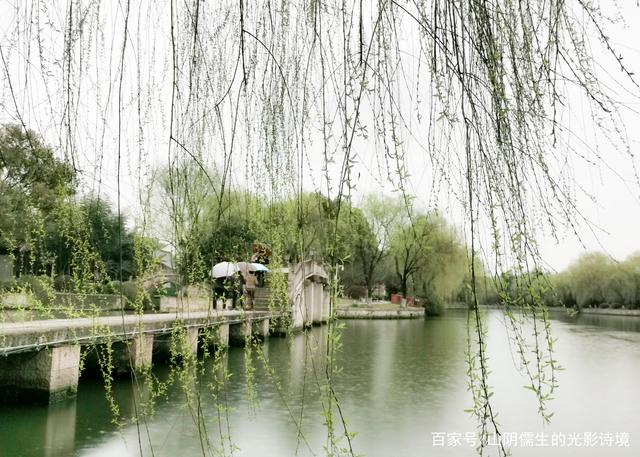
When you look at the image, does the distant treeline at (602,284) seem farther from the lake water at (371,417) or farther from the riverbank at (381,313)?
the lake water at (371,417)

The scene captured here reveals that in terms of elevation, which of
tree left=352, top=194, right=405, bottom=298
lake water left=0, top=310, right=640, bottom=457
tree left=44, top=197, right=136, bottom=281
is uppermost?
tree left=352, top=194, right=405, bottom=298

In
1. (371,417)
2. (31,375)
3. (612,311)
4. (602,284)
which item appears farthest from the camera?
(612,311)

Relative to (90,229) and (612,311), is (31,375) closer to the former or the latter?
(90,229)

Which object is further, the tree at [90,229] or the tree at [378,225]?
the tree at [378,225]

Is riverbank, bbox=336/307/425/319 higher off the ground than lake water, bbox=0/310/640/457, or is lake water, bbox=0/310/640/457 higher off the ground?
riverbank, bbox=336/307/425/319

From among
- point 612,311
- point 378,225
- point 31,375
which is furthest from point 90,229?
point 612,311

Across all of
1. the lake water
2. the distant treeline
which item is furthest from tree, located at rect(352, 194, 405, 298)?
the lake water

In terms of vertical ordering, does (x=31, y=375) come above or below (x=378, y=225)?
below

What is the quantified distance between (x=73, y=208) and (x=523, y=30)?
1049 mm

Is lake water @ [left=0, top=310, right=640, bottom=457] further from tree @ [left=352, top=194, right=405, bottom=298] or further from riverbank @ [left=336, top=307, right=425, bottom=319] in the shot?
riverbank @ [left=336, top=307, right=425, bottom=319]

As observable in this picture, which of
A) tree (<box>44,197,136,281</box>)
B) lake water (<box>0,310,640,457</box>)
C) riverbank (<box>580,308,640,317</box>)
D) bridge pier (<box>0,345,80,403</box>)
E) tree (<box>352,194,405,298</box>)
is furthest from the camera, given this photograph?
riverbank (<box>580,308,640,317</box>)

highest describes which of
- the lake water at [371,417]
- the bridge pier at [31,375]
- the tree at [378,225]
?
the tree at [378,225]

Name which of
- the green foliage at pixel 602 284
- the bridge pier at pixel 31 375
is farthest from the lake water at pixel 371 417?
the green foliage at pixel 602 284

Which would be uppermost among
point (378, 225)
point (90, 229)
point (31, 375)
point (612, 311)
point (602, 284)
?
point (378, 225)
